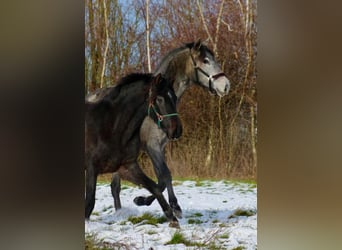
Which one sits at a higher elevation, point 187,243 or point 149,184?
point 149,184

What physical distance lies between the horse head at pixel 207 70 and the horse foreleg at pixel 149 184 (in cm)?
86

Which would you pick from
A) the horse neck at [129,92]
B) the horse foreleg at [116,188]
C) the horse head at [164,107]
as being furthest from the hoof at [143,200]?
the horse neck at [129,92]

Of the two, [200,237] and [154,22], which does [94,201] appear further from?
[154,22]

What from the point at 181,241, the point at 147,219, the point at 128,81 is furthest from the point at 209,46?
the point at 181,241

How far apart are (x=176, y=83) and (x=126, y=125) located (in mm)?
526

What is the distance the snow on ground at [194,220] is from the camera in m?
3.53

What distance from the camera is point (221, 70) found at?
356 cm

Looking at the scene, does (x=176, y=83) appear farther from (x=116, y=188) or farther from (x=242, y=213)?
(x=242, y=213)

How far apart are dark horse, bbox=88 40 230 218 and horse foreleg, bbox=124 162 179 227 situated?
0.04 metres

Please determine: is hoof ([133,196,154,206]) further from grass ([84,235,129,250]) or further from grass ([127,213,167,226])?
grass ([84,235,129,250])

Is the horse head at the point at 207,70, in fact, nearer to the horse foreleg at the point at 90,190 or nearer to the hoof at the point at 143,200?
the hoof at the point at 143,200

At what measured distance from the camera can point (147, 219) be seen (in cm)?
353
